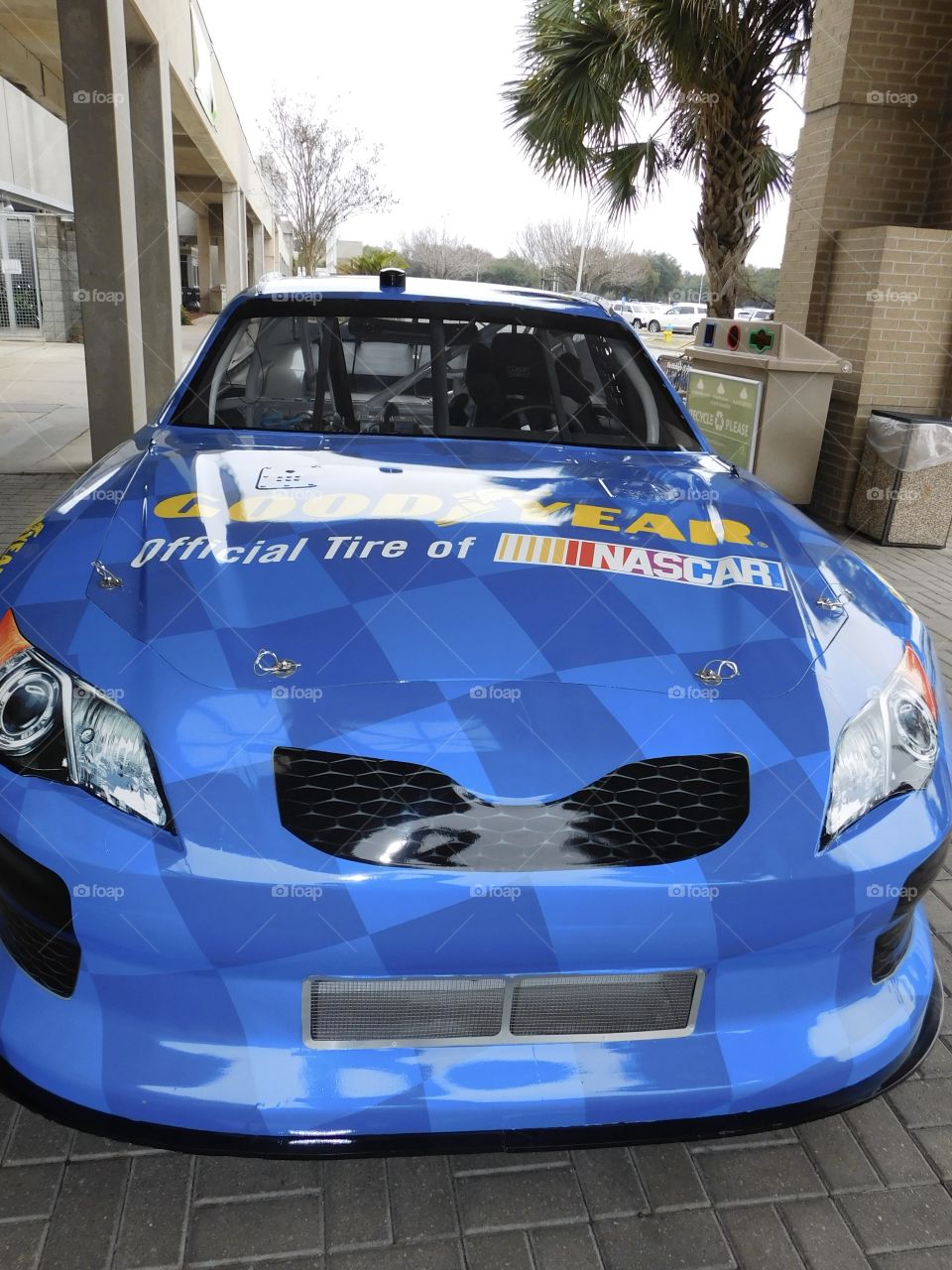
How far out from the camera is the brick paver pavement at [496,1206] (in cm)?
167

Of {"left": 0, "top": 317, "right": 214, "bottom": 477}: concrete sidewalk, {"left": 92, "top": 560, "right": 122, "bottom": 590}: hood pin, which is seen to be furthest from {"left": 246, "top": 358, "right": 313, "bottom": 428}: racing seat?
{"left": 0, "top": 317, "right": 214, "bottom": 477}: concrete sidewalk

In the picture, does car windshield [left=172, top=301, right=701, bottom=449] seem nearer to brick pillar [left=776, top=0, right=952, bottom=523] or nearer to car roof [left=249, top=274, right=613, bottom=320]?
car roof [left=249, top=274, right=613, bottom=320]

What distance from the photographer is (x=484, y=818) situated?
5.09 ft

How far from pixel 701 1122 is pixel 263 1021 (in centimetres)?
72

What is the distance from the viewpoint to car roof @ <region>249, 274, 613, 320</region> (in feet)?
10.3

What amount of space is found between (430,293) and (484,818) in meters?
2.17

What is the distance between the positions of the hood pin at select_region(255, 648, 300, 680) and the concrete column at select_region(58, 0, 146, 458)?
690cm

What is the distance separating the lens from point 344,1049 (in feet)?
5.08

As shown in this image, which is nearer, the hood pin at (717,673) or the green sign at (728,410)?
the hood pin at (717,673)

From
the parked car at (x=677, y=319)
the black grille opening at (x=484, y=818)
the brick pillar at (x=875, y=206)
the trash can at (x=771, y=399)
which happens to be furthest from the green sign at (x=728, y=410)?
the parked car at (x=677, y=319)

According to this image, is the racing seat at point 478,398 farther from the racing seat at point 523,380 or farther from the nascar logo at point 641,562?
the nascar logo at point 641,562

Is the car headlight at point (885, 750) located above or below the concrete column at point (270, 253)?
below

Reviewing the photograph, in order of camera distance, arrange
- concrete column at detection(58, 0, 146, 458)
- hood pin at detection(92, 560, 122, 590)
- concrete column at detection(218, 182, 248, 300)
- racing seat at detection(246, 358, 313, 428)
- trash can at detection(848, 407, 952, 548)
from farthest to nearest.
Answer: concrete column at detection(218, 182, 248, 300) < concrete column at detection(58, 0, 146, 458) < trash can at detection(848, 407, 952, 548) < racing seat at detection(246, 358, 313, 428) < hood pin at detection(92, 560, 122, 590)

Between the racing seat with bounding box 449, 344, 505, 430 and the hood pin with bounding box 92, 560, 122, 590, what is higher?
the racing seat with bounding box 449, 344, 505, 430
